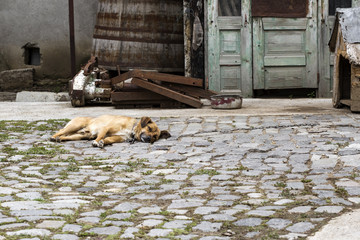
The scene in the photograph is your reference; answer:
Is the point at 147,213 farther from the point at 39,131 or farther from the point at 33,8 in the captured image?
the point at 33,8

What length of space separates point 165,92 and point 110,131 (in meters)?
2.18

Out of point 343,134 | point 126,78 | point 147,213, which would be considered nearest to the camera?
point 147,213

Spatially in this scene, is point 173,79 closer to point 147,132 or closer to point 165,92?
point 165,92

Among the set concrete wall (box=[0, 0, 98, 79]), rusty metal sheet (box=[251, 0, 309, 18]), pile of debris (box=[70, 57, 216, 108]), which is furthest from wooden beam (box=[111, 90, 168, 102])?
concrete wall (box=[0, 0, 98, 79])

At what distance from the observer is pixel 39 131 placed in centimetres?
773

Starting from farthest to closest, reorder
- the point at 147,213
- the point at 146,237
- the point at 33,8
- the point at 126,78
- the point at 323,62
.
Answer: the point at 33,8
the point at 323,62
the point at 126,78
the point at 147,213
the point at 146,237

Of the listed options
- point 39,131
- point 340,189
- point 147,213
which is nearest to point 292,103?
point 39,131

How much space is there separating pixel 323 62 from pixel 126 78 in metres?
3.36

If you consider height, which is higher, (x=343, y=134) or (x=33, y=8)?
(x=33, y=8)

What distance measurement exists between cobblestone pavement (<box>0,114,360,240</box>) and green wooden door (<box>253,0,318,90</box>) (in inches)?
96.2

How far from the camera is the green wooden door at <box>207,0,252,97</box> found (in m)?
10.3

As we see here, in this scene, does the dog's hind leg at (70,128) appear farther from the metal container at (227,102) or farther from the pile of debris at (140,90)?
the metal container at (227,102)

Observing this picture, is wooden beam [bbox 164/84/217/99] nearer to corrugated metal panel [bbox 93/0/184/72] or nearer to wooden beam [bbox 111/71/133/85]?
wooden beam [bbox 111/71/133/85]

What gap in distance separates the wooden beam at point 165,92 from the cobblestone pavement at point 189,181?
120 centimetres
